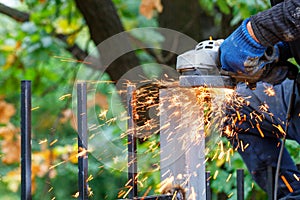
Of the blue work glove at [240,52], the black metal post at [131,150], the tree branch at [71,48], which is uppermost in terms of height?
the tree branch at [71,48]

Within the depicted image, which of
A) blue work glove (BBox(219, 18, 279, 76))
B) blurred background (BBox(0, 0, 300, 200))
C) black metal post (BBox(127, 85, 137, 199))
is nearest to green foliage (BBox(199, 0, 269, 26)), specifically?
blurred background (BBox(0, 0, 300, 200))

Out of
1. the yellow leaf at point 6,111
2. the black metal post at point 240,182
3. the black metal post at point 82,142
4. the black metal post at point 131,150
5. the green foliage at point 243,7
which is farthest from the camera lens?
the yellow leaf at point 6,111

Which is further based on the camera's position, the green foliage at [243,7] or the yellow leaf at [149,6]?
the yellow leaf at [149,6]

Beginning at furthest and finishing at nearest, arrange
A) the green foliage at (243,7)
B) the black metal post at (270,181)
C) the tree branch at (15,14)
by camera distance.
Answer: the tree branch at (15,14), the green foliage at (243,7), the black metal post at (270,181)

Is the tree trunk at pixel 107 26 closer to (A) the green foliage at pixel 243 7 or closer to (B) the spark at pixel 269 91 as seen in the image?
(A) the green foliage at pixel 243 7

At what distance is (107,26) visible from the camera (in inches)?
166

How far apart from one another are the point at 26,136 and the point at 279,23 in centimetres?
106

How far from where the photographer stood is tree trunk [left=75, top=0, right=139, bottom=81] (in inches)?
164

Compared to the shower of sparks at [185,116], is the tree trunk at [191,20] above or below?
above

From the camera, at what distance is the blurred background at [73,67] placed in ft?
13.6

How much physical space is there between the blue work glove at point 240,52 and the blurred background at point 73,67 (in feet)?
4.87

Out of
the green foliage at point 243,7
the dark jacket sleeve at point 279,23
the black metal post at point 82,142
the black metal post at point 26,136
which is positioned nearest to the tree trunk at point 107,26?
the green foliage at point 243,7

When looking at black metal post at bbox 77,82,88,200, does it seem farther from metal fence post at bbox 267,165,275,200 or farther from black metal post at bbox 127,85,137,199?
metal fence post at bbox 267,165,275,200

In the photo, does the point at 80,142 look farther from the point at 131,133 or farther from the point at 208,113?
the point at 208,113
